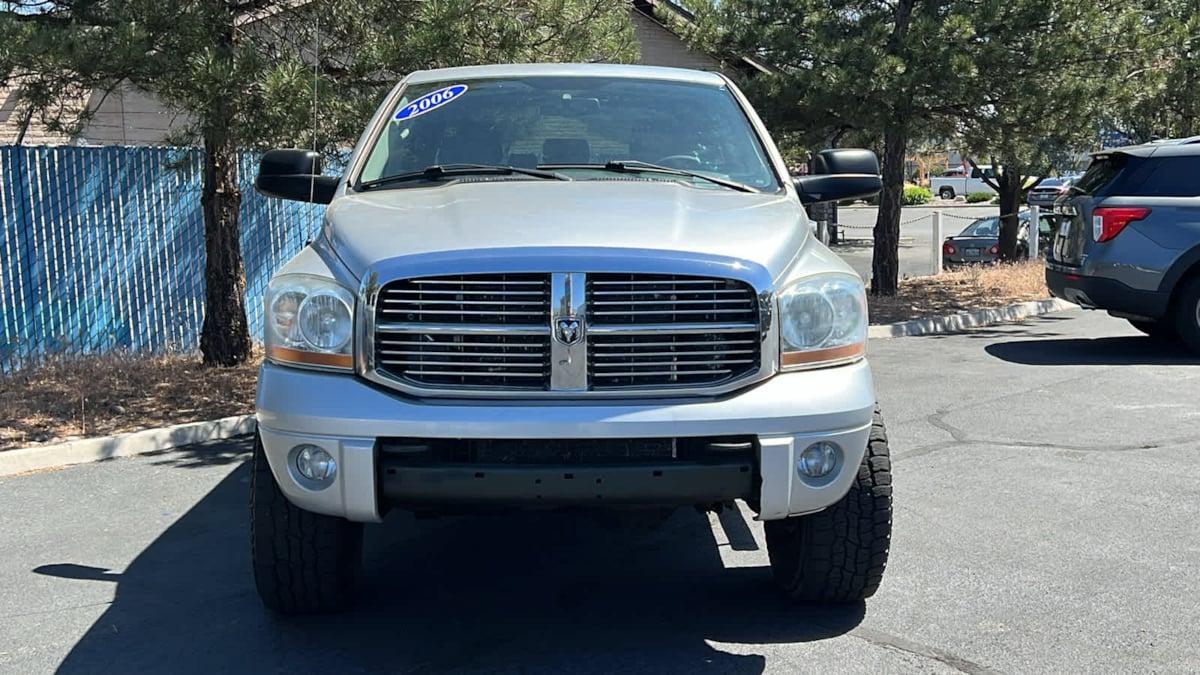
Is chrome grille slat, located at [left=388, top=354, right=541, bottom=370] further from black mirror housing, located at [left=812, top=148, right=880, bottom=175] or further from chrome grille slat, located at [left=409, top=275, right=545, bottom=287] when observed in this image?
black mirror housing, located at [left=812, top=148, right=880, bottom=175]

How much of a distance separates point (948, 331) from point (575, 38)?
5.94 meters

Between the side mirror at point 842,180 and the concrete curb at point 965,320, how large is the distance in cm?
690

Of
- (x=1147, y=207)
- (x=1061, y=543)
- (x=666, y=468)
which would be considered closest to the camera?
(x=666, y=468)

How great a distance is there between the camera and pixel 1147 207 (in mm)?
10172

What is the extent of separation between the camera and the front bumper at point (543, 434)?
3.50 meters

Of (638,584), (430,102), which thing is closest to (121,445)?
(430,102)

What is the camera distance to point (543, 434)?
3490 mm

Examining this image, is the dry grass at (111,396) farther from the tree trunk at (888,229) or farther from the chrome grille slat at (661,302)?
the tree trunk at (888,229)

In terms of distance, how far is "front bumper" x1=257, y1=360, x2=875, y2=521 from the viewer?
350 centimetres

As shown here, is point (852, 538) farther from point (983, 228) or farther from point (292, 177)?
point (983, 228)

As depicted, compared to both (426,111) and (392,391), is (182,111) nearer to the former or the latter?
(426,111)

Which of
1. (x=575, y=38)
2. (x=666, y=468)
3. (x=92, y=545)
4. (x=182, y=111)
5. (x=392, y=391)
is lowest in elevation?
(x=92, y=545)

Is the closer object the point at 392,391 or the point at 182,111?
the point at 392,391

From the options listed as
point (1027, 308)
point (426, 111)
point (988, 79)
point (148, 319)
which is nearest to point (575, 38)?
point (426, 111)
